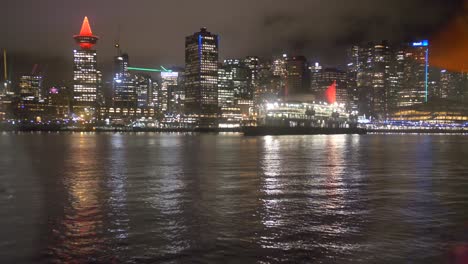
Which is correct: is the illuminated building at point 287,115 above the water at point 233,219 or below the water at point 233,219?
above

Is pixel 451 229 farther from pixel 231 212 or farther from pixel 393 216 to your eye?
pixel 231 212

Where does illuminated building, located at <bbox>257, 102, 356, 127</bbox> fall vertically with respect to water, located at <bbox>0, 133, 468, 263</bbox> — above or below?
above

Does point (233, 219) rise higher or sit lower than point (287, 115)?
lower

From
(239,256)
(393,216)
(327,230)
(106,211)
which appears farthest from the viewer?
(106,211)

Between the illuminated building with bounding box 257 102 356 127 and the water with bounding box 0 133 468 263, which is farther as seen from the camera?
the illuminated building with bounding box 257 102 356 127

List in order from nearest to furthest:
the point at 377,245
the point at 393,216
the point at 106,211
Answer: the point at 377,245, the point at 393,216, the point at 106,211

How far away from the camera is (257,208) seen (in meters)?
18.3

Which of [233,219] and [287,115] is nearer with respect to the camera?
[233,219]

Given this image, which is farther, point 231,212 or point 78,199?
point 78,199

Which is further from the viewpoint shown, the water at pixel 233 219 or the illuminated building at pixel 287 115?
the illuminated building at pixel 287 115

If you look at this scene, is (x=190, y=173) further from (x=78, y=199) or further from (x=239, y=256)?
(x=239, y=256)

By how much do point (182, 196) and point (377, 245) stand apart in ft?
34.9

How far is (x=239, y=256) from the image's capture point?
38.7 ft

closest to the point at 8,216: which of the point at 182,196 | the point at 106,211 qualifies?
the point at 106,211
